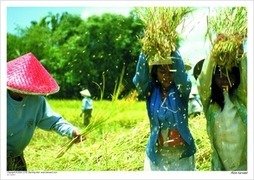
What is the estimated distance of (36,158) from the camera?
474 centimetres

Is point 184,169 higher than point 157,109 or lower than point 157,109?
lower

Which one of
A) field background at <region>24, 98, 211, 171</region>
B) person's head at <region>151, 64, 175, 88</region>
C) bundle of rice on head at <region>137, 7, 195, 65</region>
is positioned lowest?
field background at <region>24, 98, 211, 171</region>

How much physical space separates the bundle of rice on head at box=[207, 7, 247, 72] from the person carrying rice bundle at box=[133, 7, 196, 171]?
0.68 ft

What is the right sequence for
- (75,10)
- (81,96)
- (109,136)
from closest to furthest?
1. (75,10)
2. (109,136)
3. (81,96)

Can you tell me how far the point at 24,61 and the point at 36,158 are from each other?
48.2 inches

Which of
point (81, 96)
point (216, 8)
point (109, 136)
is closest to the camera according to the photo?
point (216, 8)

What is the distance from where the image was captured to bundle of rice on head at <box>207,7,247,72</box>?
11.5 feet

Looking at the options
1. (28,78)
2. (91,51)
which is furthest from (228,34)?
(91,51)

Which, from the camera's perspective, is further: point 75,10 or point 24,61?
point 75,10

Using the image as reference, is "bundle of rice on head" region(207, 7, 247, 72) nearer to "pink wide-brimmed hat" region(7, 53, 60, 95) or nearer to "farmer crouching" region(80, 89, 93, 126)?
"pink wide-brimmed hat" region(7, 53, 60, 95)

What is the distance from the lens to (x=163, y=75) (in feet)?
12.0

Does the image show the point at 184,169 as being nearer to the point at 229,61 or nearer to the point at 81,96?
the point at 229,61

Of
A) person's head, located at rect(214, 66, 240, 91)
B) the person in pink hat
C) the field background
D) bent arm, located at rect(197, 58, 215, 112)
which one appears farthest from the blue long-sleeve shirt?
person's head, located at rect(214, 66, 240, 91)

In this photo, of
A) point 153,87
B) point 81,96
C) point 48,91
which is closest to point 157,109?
point 153,87
